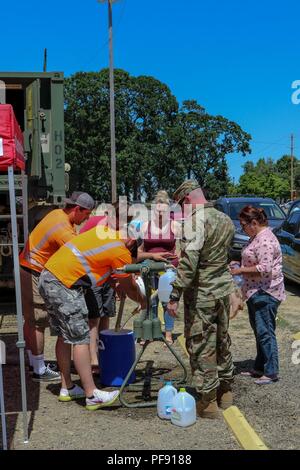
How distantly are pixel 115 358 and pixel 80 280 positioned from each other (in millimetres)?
1104

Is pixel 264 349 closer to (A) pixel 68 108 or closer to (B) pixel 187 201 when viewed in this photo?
(B) pixel 187 201

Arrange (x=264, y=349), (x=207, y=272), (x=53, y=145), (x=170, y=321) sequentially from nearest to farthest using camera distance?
(x=207, y=272)
(x=264, y=349)
(x=170, y=321)
(x=53, y=145)

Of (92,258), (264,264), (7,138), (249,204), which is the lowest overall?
(264,264)

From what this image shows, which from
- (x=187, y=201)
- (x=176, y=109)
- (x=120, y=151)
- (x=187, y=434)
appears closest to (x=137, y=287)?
(x=187, y=201)

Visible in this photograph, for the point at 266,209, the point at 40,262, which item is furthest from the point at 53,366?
→ the point at 266,209

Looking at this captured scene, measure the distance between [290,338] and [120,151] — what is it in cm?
A: 5604

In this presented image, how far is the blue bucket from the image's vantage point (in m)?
5.53

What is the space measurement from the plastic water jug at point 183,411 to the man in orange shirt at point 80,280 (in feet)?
2.16

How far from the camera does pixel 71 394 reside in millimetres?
5176

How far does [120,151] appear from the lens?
62.1 metres

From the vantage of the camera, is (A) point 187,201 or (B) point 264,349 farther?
(B) point 264,349

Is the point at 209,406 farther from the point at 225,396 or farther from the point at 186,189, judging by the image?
the point at 186,189

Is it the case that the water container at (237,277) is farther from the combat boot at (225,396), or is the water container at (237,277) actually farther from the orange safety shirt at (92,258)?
the orange safety shirt at (92,258)

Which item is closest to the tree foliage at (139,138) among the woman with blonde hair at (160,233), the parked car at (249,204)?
the parked car at (249,204)
